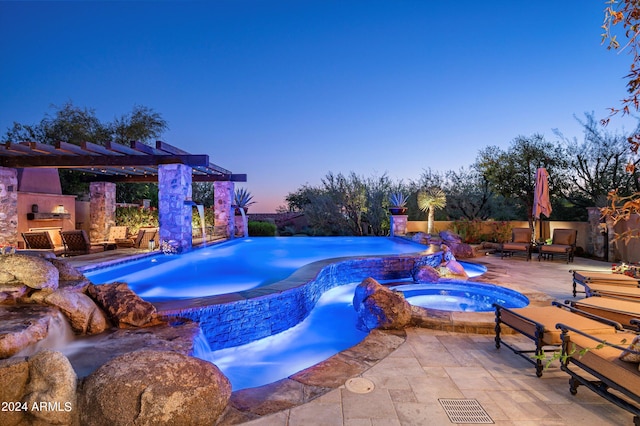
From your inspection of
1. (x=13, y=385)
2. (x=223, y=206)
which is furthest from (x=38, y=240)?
(x=13, y=385)

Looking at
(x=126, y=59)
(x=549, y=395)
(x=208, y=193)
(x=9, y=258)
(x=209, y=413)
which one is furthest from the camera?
(x=208, y=193)

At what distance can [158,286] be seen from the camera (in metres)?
6.13

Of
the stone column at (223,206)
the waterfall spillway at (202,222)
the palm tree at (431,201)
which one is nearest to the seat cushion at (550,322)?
the waterfall spillway at (202,222)

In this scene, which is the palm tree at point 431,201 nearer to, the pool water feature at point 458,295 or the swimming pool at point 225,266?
the swimming pool at point 225,266

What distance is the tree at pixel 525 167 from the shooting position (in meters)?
13.4

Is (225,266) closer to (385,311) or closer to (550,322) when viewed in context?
(385,311)

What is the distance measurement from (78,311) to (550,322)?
4.46 m

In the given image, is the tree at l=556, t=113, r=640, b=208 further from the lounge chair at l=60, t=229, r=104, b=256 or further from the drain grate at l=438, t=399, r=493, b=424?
the lounge chair at l=60, t=229, r=104, b=256

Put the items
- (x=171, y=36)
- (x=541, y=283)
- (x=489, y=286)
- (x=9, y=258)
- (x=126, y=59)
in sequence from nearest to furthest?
(x=9, y=258), (x=489, y=286), (x=541, y=283), (x=171, y=36), (x=126, y=59)

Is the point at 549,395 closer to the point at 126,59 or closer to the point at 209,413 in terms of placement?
the point at 209,413

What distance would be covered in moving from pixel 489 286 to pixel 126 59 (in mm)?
15074

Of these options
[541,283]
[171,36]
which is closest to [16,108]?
[171,36]

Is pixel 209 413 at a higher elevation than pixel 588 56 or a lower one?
lower

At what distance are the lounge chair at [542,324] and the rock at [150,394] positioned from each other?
2371 millimetres
